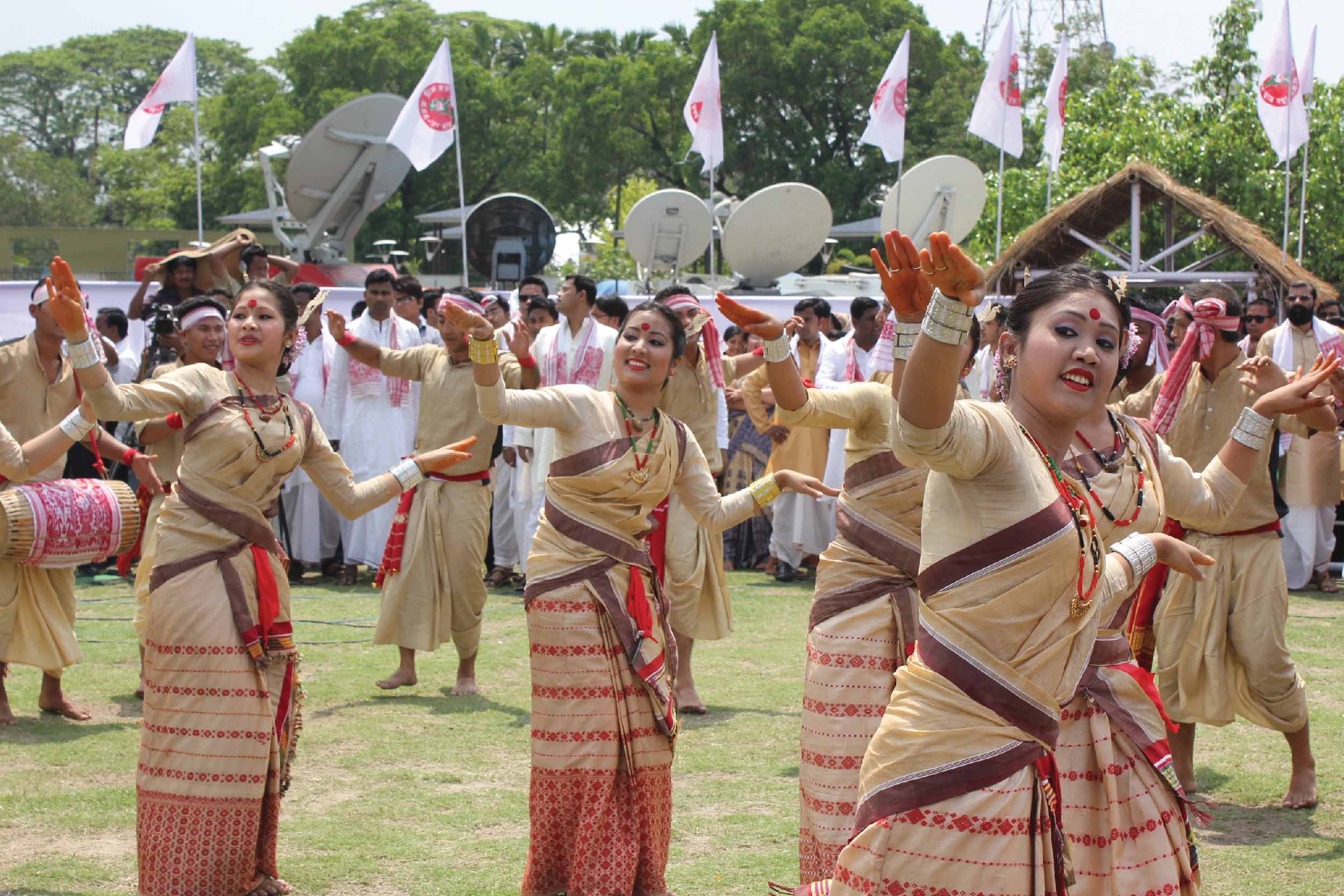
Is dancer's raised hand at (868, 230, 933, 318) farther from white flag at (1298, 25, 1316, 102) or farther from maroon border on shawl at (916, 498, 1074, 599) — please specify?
white flag at (1298, 25, 1316, 102)

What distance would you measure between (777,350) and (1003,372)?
1.53 meters

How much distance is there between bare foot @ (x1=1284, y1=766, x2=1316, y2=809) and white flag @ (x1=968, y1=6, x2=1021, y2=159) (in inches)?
522

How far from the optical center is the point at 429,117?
15148mm

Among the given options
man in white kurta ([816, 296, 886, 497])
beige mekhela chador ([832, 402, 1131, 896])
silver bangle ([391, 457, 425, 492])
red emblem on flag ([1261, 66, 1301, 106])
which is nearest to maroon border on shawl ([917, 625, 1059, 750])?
beige mekhela chador ([832, 402, 1131, 896])

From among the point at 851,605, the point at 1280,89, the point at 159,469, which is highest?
the point at 1280,89

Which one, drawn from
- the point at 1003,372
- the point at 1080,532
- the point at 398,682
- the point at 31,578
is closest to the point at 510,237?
the point at 398,682

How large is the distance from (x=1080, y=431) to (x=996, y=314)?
2.41 meters

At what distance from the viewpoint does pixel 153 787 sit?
4.94 m

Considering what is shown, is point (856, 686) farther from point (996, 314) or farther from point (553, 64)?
point (553, 64)

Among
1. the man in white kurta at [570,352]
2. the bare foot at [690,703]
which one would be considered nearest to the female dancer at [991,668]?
the bare foot at [690,703]

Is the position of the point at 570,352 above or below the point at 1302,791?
above

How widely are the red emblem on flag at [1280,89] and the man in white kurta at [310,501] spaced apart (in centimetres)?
Result: 1037

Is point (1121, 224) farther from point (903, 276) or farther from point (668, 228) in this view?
point (903, 276)

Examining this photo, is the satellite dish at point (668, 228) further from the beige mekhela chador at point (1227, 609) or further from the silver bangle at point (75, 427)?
the silver bangle at point (75, 427)
